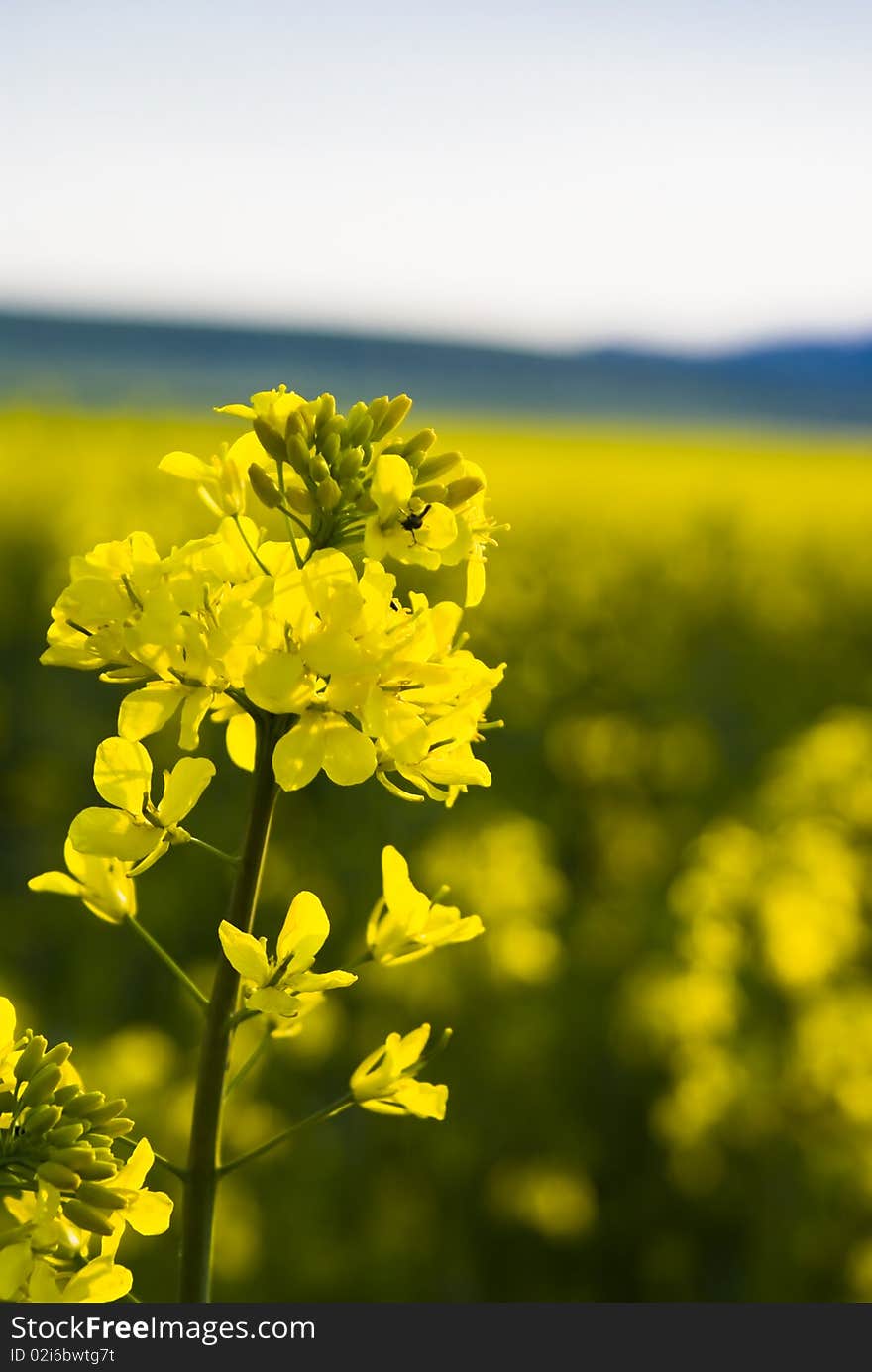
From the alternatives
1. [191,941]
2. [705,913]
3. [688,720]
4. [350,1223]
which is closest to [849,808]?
[705,913]

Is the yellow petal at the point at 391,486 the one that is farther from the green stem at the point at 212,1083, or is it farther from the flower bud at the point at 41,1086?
the flower bud at the point at 41,1086

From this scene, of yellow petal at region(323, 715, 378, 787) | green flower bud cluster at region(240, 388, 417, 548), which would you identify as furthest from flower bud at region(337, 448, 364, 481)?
yellow petal at region(323, 715, 378, 787)

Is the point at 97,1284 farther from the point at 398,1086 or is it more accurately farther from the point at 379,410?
the point at 379,410

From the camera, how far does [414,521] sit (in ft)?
3.65

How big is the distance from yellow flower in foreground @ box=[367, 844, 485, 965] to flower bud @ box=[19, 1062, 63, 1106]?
1.19 feet

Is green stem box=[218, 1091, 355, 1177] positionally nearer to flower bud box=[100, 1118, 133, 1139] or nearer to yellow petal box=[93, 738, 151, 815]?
flower bud box=[100, 1118, 133, 1139]

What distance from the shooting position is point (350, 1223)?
4.29m

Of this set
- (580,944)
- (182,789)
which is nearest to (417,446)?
(182,789)

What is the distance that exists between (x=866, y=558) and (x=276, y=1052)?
241 inches

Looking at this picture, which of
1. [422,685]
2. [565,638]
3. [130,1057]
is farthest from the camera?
[565,638]

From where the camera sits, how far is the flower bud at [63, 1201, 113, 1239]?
0.96 meters

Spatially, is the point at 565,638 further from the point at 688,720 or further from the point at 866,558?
A: the point at 866,558

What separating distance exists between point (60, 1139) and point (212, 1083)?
13 cm

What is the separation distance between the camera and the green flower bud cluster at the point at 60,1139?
96cm
